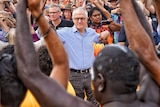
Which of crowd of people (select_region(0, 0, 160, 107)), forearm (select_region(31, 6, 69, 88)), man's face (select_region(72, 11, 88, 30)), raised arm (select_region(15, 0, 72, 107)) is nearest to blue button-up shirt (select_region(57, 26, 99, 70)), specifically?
Answer: man's face (select_region(72, 11, 88, 30))

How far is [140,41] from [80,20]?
501 cm

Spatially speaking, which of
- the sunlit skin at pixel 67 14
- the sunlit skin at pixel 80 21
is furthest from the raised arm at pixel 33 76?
the sunlit skin at pixel 67 14

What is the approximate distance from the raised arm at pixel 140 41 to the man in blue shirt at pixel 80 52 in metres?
4.49

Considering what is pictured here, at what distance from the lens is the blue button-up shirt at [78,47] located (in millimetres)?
7602

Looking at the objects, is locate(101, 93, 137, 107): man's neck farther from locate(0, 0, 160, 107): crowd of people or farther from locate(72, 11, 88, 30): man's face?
locate(72, 11, 88, 30): man's face

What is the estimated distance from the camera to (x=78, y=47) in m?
7.70

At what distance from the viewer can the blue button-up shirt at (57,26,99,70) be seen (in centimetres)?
760

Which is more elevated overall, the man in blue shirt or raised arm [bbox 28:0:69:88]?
raised arm [bbox 28:0:69:88]

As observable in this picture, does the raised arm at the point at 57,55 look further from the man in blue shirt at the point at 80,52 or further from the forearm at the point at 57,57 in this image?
the man in blue shirt at the point at 80,52

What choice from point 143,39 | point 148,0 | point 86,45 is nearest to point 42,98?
point 143,39

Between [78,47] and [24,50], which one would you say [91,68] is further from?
[78,47]

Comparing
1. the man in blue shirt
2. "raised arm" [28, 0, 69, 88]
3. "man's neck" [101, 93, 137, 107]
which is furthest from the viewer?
the man in blue shirt

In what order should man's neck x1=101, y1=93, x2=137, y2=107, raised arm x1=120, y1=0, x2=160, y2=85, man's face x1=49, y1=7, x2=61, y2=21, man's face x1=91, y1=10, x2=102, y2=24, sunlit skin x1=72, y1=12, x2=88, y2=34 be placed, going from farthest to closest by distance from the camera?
man's face x1=91, y1=10, x2=102, y2=24 < man's face x1=49, y1=7, x2=61, y2=21 < sunlit skin x1=72, y1=12, x2=88, y2=34 < raised arm x1=120, y1=0, x2=160, y2=85 < man's neck x1=101, y1=93, x2=137, y2=107

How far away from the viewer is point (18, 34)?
2521 mm
